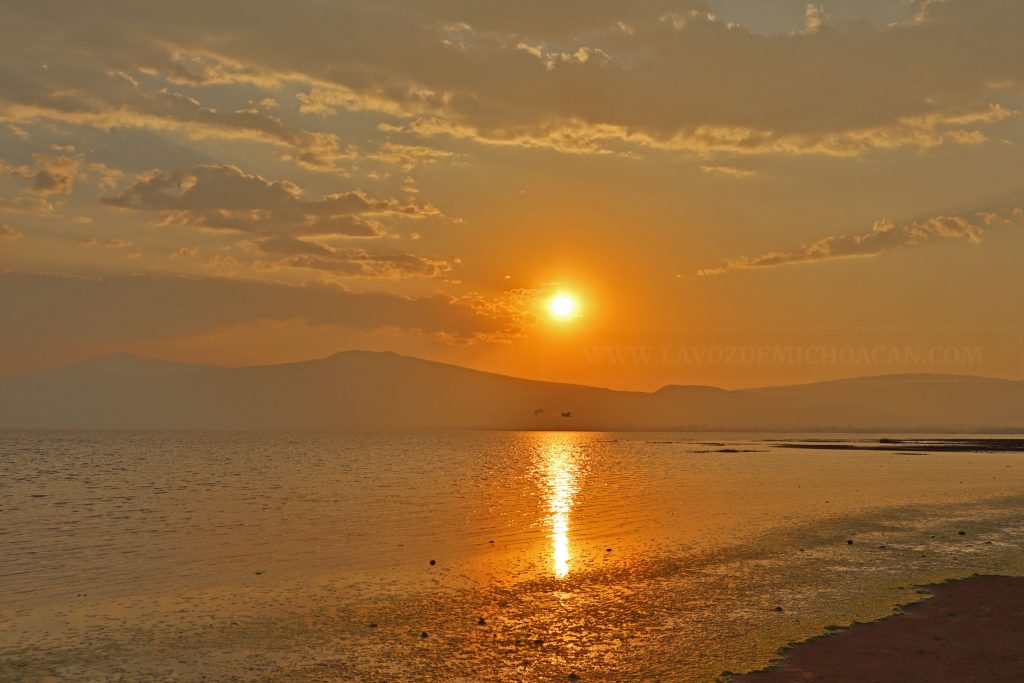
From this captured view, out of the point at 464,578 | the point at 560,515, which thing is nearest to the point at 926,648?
the point at 464,578

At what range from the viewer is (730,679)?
1839 centimetres

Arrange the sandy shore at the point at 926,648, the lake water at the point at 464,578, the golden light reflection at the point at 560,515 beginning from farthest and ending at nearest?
the golden light reflection at the point at 560,515 < the lake water at the point at 464,578 < the sandy shore at the point at 926,648

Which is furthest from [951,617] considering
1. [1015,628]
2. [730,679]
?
[730,679]

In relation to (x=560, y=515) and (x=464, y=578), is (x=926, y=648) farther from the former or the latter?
(x=560, y=515)

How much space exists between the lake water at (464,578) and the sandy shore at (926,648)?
0.98 metres

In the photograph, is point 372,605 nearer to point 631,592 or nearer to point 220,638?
point 220,638

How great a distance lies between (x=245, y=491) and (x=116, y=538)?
32.4 m

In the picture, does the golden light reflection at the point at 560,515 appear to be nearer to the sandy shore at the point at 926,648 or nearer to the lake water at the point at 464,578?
the lake water at the point at 464,578

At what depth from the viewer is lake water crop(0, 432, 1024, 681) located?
2033 cm

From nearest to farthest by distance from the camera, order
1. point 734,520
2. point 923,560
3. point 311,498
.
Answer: point 923,560, point 734,520, point 311,498

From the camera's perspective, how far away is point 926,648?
20641mm

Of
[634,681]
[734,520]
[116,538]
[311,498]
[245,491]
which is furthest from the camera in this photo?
[245,491]

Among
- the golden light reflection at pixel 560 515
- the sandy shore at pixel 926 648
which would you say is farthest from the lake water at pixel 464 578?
the sandy shore at pixel 926 648

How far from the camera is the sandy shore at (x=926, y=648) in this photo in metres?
18.6
